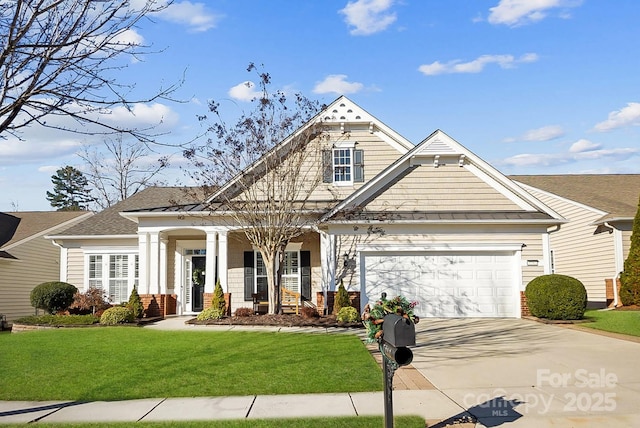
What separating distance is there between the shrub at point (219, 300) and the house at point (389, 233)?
2.80ft

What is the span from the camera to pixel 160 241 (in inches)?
760

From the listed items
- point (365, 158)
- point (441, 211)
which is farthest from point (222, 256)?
point (441, 211)

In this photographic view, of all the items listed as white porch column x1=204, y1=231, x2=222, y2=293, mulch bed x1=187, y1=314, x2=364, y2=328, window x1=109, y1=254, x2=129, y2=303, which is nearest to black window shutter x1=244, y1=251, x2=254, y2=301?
white porch column x1=204, y1=231, x2=222, y2=293

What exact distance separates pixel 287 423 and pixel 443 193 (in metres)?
12.8

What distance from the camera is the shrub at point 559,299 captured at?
1591 cm

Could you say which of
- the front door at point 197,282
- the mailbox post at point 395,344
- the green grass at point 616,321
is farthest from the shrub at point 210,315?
the mailbox post at point 395,344

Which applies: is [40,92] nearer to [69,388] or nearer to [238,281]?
[69,388]

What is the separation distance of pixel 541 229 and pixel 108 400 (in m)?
14.1

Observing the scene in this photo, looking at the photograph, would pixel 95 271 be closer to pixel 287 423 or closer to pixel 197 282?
pixel 197 282

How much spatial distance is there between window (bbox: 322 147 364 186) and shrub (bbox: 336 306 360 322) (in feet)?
17.7

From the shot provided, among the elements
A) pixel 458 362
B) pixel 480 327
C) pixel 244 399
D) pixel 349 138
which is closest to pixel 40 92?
pixel 244 399

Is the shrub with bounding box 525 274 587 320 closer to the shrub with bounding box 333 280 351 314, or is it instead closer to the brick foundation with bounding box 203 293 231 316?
the shrub with bounding box 333 280 351 314

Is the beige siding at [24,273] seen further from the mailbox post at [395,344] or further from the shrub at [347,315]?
the mailbox post at [395,344]

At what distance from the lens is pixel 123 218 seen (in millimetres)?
22500
